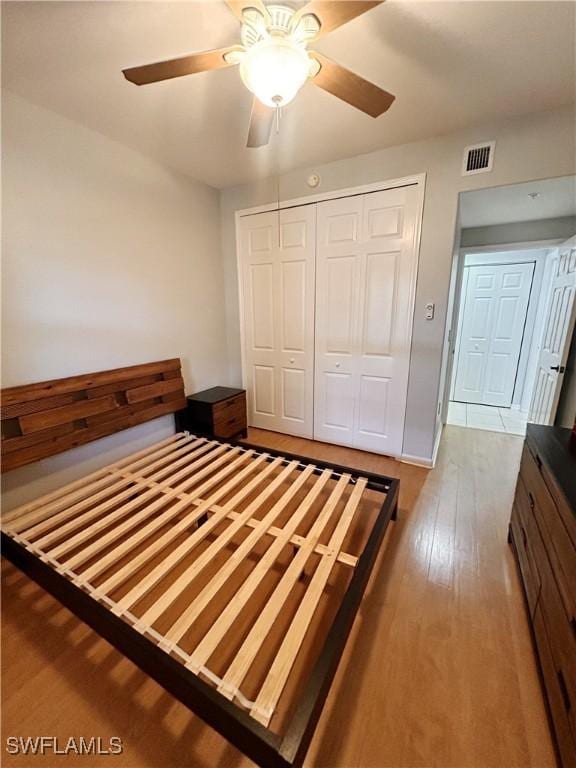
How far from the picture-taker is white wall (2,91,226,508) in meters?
1.79

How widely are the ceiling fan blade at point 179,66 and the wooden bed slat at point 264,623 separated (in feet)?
6.91

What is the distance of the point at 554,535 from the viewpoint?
110cm

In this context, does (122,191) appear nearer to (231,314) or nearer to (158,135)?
(158,135)

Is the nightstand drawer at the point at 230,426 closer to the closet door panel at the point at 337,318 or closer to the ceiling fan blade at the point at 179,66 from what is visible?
the closet door panel at the point at 337,318

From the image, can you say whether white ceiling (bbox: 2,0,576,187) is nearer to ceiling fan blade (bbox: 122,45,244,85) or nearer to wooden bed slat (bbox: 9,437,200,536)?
ceiling fan blade (bbox: 122,45,244,85)

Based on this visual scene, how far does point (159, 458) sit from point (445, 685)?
2081mm

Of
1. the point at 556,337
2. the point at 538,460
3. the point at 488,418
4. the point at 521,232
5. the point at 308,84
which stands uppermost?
the point at 308,84

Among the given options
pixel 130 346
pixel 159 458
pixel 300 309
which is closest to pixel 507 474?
pixel 300 309

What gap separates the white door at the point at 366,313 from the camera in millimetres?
2428

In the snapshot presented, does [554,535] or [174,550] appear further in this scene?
[174,550]

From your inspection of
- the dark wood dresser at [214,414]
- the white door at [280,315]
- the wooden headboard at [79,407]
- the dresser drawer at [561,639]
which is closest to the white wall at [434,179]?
the white door at [280,315]

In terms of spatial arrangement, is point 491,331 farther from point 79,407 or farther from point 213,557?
point 79,407

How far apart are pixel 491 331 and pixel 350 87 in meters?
3.97

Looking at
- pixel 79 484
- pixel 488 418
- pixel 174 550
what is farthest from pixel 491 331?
pixel 79 484
